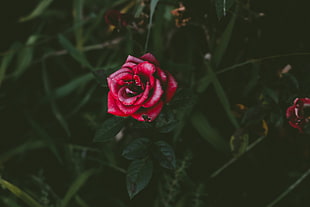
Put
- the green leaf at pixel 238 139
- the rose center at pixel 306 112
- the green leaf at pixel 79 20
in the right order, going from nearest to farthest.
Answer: the rose center at pixel 306 112 → the green leaf at pixel 238 139 → the green leaf at pixel 79 20

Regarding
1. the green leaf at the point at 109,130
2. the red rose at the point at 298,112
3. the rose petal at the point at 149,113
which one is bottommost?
the red rose at the point at 298,112

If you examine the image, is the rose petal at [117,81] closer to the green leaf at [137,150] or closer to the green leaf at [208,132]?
the green leaf at [137,150]

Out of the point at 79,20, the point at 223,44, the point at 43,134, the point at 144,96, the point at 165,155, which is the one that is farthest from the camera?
the point at 79,20

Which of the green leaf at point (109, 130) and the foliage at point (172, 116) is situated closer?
the green leaf at point (109, 130)

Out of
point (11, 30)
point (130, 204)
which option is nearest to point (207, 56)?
point (130, 204)

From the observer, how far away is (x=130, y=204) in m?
1.00

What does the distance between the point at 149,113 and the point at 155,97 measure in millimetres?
37

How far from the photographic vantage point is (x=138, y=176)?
68 cm

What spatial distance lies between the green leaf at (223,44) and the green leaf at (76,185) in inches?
19.4

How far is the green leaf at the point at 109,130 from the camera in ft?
2.20

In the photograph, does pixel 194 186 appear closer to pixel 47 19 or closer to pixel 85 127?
pixel 85 127

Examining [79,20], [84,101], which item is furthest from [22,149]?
[79,20]

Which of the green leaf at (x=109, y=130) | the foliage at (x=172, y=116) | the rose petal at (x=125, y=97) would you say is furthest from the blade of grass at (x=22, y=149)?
the rose petal at (x=125, y=97)

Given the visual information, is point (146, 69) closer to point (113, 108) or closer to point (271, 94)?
point (113, 108)
